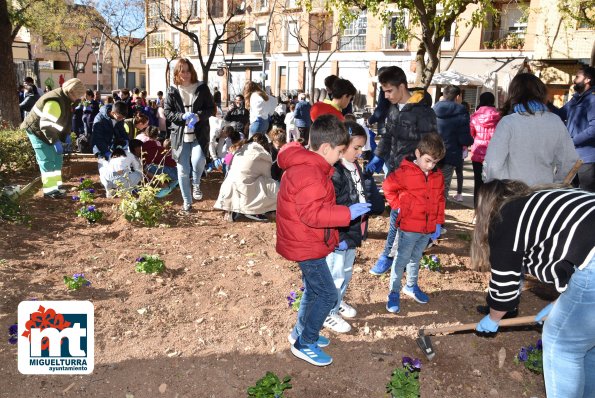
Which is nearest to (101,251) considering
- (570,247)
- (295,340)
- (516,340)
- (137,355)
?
(137,355)

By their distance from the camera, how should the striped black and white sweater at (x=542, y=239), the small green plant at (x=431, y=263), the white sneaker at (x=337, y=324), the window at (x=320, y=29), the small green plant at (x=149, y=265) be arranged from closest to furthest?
1. the striped black and white sweater at (x=542, y=239)
2. the white sneaker at (x=337, y=324)
3. the small green plant at (x=149, y=265)
4. the small green plant at (x=431, y=263)
5. the window at (x=320, y=29)

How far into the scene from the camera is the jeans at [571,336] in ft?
7.66

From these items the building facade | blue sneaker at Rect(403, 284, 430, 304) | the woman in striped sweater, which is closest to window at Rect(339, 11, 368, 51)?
the building facade

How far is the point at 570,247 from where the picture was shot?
7.61 ft

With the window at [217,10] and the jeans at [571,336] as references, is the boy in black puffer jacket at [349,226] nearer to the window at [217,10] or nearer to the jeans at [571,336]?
the jeans at [571,336]

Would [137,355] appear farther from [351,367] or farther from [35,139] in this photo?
[35,139]

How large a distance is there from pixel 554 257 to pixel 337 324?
1.79 metres

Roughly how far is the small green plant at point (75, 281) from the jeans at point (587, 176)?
16.0 ft

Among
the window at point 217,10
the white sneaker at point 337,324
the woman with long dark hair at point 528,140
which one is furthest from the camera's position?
the window at point 217,10

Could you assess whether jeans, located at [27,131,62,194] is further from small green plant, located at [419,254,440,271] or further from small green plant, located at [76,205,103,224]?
small green plant, located at [419,254,440,271]

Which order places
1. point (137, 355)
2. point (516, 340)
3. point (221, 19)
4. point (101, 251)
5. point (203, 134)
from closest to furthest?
point (137, 355) < point (516, 340) < point (101, 251) < point (203, 134) < point (221, 19)

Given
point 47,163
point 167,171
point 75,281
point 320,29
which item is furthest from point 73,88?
point 320,29

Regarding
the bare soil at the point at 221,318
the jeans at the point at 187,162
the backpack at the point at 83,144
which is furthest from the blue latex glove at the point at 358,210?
the backpack at the point at 83,144

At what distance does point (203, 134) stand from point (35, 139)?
7.88ft
